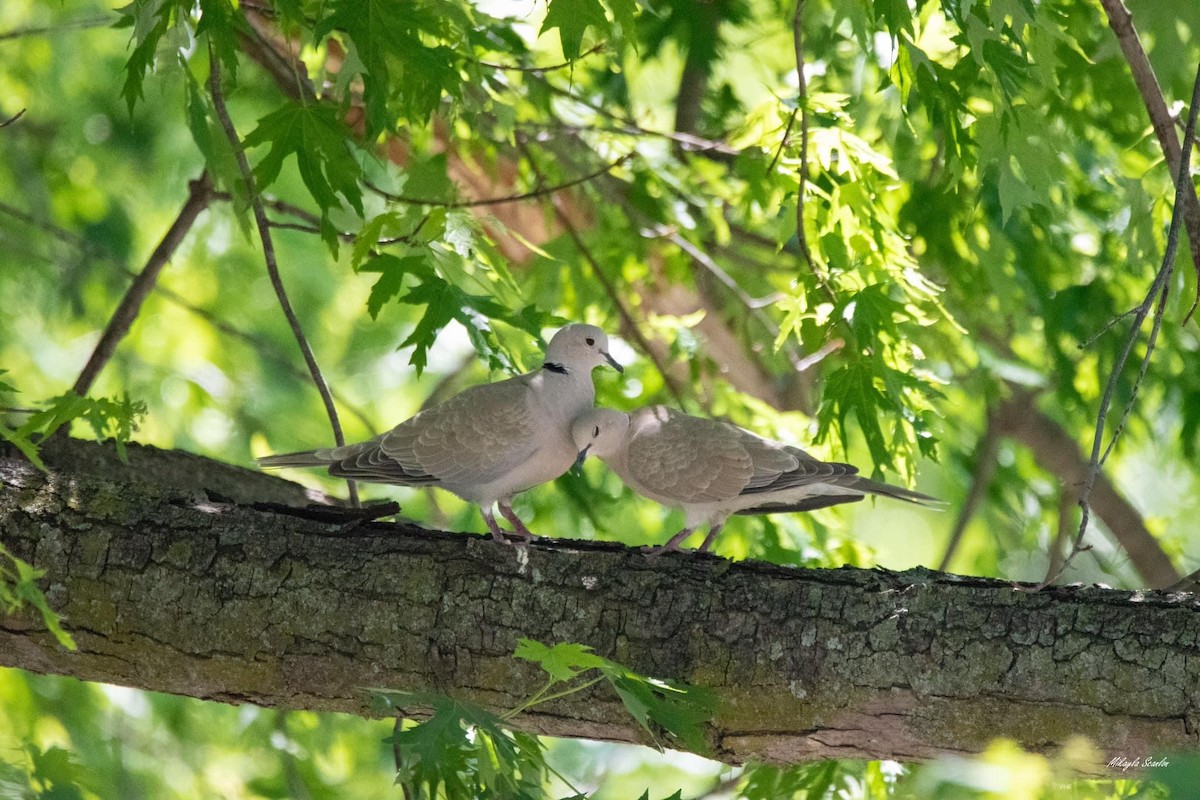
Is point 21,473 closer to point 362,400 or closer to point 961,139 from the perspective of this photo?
→ point 961,139

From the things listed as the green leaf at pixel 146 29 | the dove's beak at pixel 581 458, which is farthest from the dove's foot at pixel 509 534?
the green leaf at pixel 146 29

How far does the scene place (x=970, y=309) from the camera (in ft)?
14.9

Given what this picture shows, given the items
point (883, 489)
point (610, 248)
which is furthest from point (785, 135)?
point (610, 248)

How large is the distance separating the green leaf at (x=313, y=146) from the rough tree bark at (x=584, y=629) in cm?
76

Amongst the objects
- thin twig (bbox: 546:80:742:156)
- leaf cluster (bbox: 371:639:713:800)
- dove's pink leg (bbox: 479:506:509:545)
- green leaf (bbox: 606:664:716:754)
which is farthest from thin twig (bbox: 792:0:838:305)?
leaf cluster (bbox: 371:639:713:800)

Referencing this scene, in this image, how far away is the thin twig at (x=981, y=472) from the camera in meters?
4.91

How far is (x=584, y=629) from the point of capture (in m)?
2.58

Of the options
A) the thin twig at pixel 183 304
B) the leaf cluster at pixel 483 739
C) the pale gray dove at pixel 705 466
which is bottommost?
the leaf cluster at pixel 483 739

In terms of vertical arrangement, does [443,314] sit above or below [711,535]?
above

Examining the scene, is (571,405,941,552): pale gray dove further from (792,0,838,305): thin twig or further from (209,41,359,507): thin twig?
(209,41,359,507): thin twig

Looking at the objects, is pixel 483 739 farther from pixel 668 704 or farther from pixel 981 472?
pixel 981 472

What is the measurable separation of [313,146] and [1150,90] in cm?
189

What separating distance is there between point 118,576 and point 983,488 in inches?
143

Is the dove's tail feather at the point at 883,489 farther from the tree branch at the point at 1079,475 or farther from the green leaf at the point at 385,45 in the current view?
the tree branch at the point at 1079,475
